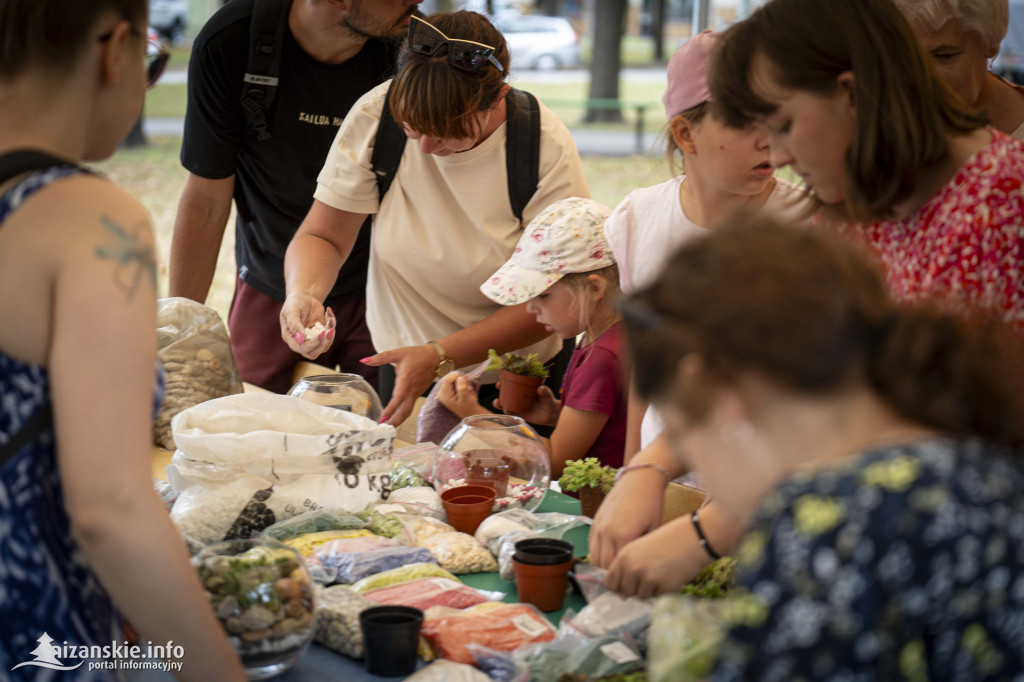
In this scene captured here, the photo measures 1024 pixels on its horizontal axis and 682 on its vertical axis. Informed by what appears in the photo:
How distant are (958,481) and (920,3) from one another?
5.24 feet

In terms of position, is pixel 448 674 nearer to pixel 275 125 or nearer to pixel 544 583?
pixel 544 583

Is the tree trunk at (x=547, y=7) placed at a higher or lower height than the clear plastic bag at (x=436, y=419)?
lower

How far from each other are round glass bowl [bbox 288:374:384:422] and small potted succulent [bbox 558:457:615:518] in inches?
18.3

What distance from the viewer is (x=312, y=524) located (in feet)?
5.86

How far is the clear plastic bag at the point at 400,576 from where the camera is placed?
5.08ft

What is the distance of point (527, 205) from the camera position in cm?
271

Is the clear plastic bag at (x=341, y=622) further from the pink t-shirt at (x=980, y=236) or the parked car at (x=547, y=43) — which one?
the parked car at (x=547, y=43)

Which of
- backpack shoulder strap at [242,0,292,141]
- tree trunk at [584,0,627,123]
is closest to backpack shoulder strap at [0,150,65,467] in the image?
backpack shoulder strap at [242,0,292,141]

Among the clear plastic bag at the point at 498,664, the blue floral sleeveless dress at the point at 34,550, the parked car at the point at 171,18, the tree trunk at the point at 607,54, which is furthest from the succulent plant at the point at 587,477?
the parked car at the point at 171,18

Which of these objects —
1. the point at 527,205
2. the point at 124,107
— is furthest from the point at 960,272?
the point at 527,205

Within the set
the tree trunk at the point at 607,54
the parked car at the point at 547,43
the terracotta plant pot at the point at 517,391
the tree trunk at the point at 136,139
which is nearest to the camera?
the terracotta plant pot at the point at 517,391

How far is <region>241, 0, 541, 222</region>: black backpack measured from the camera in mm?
2670

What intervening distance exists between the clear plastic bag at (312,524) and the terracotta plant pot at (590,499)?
44 cm

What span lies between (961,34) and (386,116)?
1.50m
